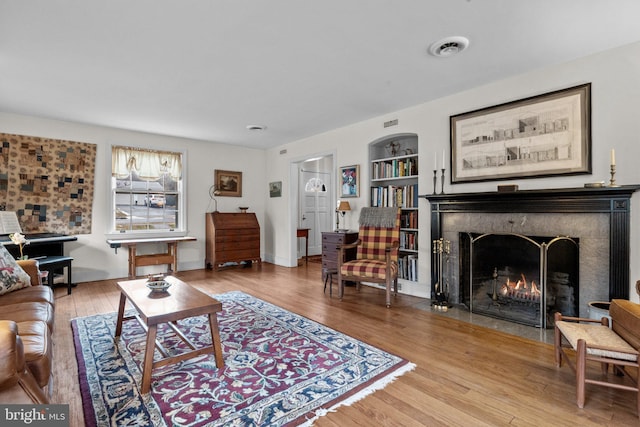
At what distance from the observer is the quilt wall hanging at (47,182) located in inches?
166

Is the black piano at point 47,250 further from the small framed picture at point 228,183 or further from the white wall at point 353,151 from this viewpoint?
the small framed picture at point 228,183

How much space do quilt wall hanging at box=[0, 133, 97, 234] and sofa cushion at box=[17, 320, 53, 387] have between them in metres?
3.56

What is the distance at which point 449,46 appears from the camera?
8.31ft

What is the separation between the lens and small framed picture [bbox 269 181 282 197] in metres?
6.36

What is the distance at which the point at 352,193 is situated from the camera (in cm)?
477

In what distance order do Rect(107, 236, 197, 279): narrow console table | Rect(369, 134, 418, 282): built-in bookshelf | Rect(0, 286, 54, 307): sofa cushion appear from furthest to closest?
Rect(107, 236, 197, 279): narrow console table
Rect(369, 134, 418, 282): built-in bookshelf
Rect(0, 286, 54, 307): sofa cushion

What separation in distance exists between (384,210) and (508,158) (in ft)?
5.00

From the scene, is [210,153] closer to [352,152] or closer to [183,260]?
[183,260]

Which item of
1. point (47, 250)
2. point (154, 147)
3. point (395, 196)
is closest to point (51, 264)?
point (47, 250)

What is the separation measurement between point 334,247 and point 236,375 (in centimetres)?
264

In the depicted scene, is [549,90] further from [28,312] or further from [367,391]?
[28,312]

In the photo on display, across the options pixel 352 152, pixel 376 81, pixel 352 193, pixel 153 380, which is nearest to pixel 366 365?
pixel 153 380

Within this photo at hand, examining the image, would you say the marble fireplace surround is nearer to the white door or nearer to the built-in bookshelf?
the built-in bookshelf

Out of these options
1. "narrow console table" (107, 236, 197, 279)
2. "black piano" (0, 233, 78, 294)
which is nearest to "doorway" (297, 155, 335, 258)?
"narrow console table" (107, 236, 197, 279)
